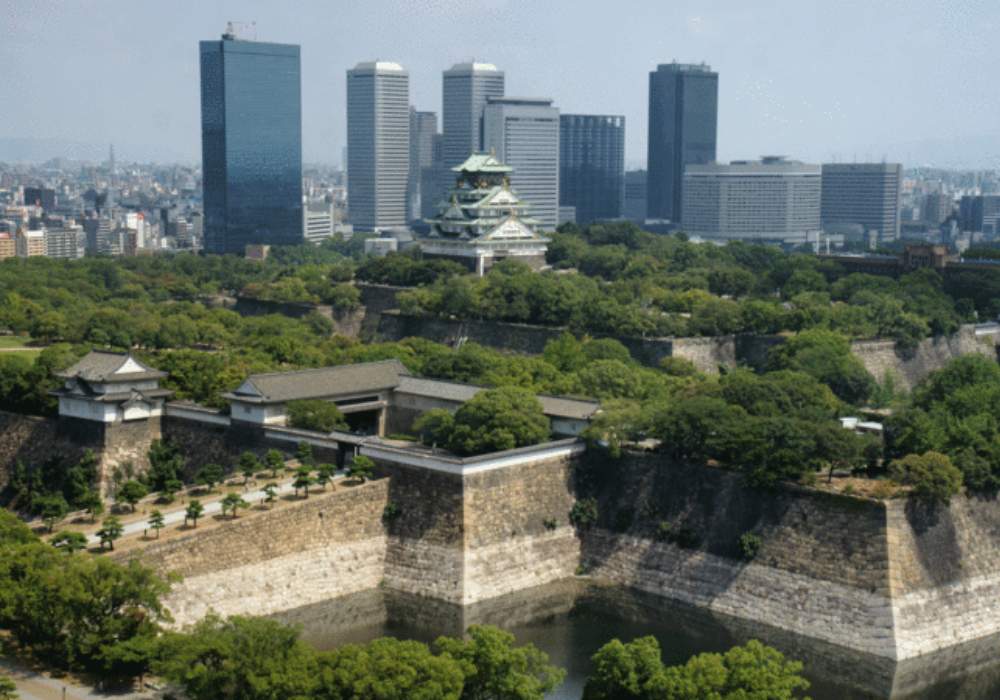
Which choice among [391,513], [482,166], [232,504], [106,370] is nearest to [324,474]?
[391,513]

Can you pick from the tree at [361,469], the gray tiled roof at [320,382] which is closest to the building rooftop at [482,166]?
the gray tiled roof at [320,382]

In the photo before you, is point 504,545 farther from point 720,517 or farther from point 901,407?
point 901,407

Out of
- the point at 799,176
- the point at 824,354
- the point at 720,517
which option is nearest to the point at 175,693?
the point at 720,517

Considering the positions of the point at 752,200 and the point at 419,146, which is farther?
the point at 419,146

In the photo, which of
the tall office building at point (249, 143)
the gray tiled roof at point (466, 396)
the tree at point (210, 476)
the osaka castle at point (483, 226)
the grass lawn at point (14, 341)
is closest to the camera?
the tree at point (210, 476)

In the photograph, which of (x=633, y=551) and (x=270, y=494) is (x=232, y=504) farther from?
(x=633, y=551)

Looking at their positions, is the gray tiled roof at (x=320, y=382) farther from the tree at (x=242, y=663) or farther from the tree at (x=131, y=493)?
the tree at (x=242, y=663)
